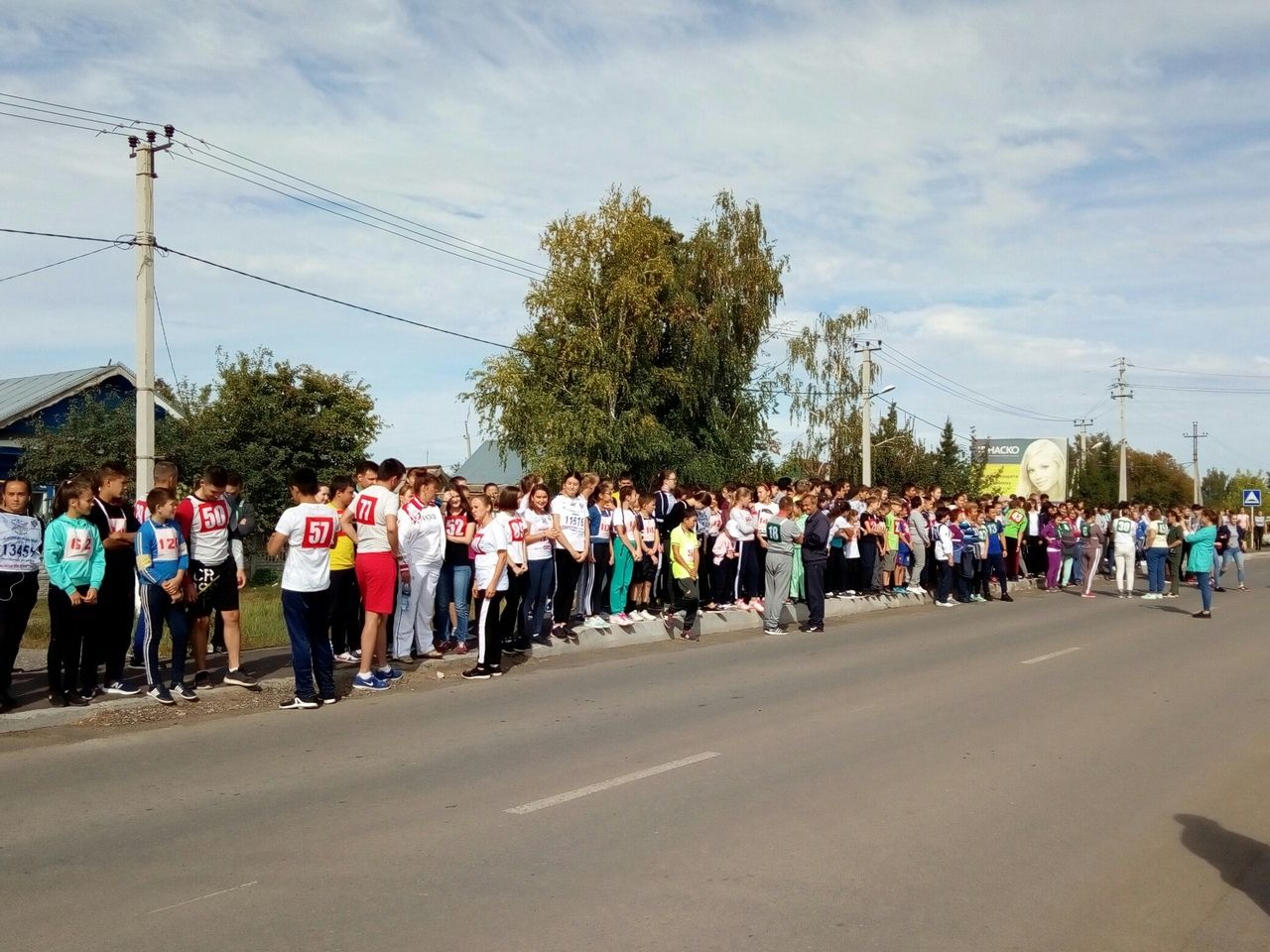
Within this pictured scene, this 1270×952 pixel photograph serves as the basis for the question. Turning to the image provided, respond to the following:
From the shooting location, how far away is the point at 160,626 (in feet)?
34.0

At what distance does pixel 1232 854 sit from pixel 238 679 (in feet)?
27.2

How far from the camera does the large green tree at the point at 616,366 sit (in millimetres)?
36781

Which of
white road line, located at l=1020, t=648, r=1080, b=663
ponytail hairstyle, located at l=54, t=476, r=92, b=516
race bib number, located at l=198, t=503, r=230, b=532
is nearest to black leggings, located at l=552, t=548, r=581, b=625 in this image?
race bib number, located at l=198, t=503, r=230, b=532

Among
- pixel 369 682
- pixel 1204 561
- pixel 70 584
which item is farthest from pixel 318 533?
pixel 1204 561

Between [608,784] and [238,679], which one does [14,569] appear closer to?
[238,679]

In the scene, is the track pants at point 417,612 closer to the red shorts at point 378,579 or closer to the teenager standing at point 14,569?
the red shorts at point 378,579

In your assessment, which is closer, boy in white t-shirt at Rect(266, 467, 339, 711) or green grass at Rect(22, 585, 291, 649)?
boy in white t-shirt at Rect(266, 467, 339, 711)

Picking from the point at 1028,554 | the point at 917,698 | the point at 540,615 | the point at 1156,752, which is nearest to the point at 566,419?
the point at 1028,554

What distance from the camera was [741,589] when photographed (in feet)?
59.9

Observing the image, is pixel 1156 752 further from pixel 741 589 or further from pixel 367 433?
pixel 367 433

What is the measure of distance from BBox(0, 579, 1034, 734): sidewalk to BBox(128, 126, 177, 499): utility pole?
436 centimetres

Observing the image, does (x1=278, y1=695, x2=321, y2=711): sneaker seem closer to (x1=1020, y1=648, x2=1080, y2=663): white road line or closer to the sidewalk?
the sidewalk

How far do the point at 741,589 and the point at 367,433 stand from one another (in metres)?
19.8

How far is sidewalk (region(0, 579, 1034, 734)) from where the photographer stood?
959cm
